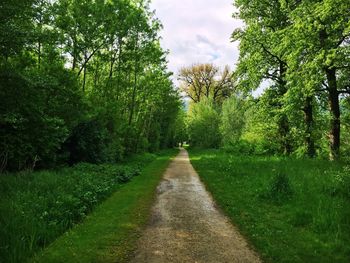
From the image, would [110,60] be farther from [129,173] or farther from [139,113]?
[129,173]

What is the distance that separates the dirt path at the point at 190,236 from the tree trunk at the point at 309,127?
41.9 feet

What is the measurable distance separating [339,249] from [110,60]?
27176 millimetres

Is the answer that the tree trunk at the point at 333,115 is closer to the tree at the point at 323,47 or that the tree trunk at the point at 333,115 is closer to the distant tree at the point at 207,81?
the tree at the point at 323,47

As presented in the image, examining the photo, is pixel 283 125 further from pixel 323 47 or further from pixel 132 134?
pixel 132 134

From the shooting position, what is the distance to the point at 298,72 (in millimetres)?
20406

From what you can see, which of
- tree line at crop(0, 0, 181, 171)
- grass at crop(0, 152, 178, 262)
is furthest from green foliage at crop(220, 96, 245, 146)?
grass at crop(0, 152, 178, 262)

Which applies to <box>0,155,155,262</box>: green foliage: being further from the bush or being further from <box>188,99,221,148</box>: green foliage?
<box>188,99,221,148</box>: green foliage

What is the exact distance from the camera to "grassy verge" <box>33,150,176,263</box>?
7242 millimetres

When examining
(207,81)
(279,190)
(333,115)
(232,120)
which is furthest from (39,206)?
(207,81)

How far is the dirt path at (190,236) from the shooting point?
23.7ft

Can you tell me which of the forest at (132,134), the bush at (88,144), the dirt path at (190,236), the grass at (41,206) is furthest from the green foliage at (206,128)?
the dirt path at (190,236)

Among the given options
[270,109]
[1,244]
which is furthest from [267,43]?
[1,244]

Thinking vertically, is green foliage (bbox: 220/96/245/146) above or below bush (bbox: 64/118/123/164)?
above

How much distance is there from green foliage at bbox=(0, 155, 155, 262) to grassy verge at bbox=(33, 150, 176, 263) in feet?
1.10
